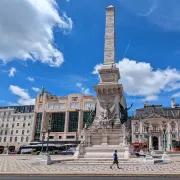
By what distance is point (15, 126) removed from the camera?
92.8m

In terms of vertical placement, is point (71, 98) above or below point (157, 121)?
above

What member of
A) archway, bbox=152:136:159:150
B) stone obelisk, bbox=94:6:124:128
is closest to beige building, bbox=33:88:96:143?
archway, bbox=152:136:159:150

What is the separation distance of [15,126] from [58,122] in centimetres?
1805

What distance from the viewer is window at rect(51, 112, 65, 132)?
8812 centimetres

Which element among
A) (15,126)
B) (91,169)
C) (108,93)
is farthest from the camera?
(15,126)

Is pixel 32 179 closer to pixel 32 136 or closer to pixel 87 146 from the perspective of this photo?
pixel 87 146

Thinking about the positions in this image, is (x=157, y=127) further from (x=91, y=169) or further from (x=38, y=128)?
(x=91, y=169)

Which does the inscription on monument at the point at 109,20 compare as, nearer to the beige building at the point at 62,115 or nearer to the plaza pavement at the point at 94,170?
the plaza pavement at the point at 94,170

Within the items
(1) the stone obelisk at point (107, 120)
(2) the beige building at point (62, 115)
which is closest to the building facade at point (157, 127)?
(2) the beige building at point (62, 115)

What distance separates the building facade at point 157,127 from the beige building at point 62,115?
1780cm

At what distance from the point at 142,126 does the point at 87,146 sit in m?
56.4

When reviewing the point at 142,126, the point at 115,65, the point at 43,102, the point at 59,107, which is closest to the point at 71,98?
the point at 59,107

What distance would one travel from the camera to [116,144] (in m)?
25.9

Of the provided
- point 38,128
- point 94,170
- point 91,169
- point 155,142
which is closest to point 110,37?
point 91,169
